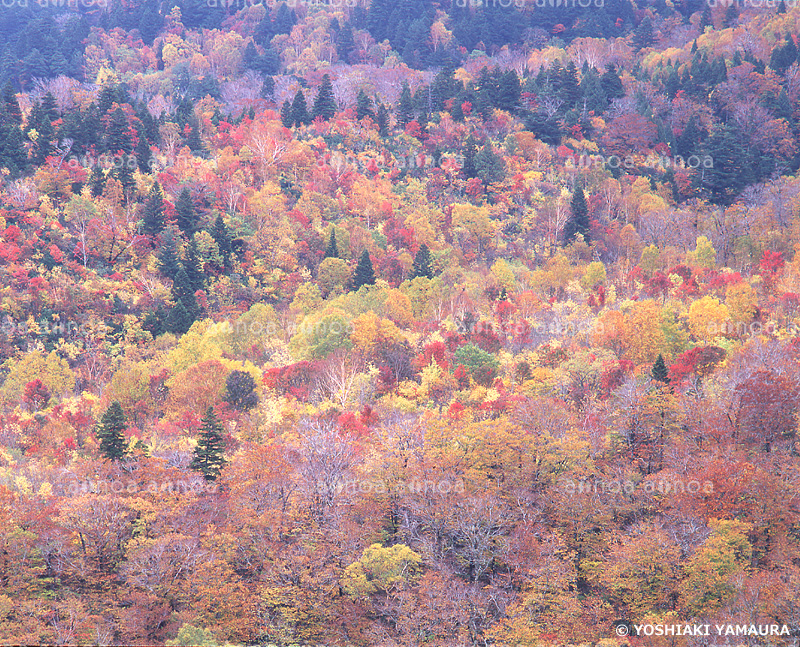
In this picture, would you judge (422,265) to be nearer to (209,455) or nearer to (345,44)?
(209,455)

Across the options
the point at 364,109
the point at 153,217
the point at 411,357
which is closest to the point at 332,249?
the point at 153,217

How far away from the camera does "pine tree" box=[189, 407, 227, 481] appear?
155 feet

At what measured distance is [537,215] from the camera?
8938 centimetres

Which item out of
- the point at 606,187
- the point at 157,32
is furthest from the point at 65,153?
the point at 157,32

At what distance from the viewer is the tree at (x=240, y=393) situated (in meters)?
59.7

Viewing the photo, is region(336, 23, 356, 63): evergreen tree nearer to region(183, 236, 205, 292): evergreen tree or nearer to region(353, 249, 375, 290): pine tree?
region(353, 249, 375, 290): pine tree

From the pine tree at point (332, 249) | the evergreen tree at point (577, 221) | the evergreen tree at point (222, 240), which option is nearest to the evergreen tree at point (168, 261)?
the evergreen tree at point (222, 240)

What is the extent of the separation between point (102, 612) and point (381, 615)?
11883 mm

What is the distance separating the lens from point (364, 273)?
260 feet

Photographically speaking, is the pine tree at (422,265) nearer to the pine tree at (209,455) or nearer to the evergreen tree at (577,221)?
the evergreen tree at (577,221)

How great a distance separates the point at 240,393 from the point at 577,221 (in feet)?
133

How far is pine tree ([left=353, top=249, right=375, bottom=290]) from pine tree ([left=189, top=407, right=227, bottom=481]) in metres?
32.5

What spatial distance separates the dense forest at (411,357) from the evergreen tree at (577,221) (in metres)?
0.51

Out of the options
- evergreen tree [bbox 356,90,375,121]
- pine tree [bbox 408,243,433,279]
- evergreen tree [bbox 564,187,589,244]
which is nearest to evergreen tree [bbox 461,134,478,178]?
evergreen tree [bbox 356,90,375,121]
